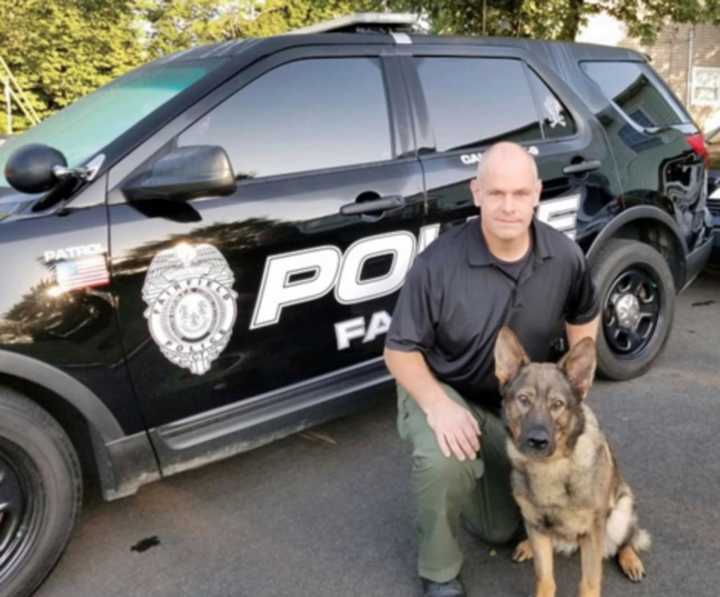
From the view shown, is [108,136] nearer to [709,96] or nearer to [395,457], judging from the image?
[395,457]

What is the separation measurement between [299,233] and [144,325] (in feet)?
2.22

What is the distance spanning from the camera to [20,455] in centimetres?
221

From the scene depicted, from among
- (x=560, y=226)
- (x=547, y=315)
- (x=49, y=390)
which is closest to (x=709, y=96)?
(x=560, y=226)

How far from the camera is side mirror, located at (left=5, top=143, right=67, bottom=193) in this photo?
221 cm

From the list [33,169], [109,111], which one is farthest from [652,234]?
[33,169]

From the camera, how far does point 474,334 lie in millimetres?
2332

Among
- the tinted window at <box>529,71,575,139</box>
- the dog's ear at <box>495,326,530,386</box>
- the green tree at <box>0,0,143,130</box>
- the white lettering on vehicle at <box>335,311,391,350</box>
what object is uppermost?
the green tree at <box>0,0,143,130</box>

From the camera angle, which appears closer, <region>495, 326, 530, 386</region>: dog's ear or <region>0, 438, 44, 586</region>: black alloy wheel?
<region>495, 326, 530, 386</region>: dog's ear

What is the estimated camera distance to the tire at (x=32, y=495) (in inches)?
86.7

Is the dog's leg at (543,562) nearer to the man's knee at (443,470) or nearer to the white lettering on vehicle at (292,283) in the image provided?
the man's knee at (443,470)

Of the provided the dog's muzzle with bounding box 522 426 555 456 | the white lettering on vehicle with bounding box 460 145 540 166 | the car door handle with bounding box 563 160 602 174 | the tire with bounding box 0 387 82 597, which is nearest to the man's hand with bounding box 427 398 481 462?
the dog's muzzle with bounding box 522 426 555 456

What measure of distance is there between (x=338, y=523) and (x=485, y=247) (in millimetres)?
1233

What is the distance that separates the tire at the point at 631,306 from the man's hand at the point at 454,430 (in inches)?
69.4

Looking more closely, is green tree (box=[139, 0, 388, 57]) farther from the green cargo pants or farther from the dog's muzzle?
the dog's muzzle
